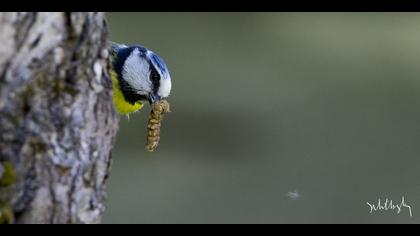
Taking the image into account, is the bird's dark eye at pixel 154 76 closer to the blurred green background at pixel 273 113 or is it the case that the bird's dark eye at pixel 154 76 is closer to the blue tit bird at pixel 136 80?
the blue tit bird at pixel 136 80

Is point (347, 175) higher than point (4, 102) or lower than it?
higher

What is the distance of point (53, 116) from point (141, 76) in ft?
6.12

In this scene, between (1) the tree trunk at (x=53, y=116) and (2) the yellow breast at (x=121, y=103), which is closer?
(1) the tree trunk at (x=53, y=116)

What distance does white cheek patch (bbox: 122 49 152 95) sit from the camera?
10.8 ft

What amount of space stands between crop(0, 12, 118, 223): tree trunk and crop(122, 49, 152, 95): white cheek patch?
174 centimetres

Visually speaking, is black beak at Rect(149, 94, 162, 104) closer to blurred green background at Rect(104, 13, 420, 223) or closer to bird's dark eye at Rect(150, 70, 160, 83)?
bird's dark eye at Rect(150, 70, 160, 83)

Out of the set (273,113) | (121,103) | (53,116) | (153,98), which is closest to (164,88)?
(153,98)

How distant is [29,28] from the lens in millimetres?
1440

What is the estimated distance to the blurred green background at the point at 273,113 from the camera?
141 inches

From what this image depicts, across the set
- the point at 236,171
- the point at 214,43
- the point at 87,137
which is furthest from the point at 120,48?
the point at 87,137

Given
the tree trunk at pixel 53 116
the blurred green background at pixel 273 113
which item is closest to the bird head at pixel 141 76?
the blurred green background at pixel 273 113
